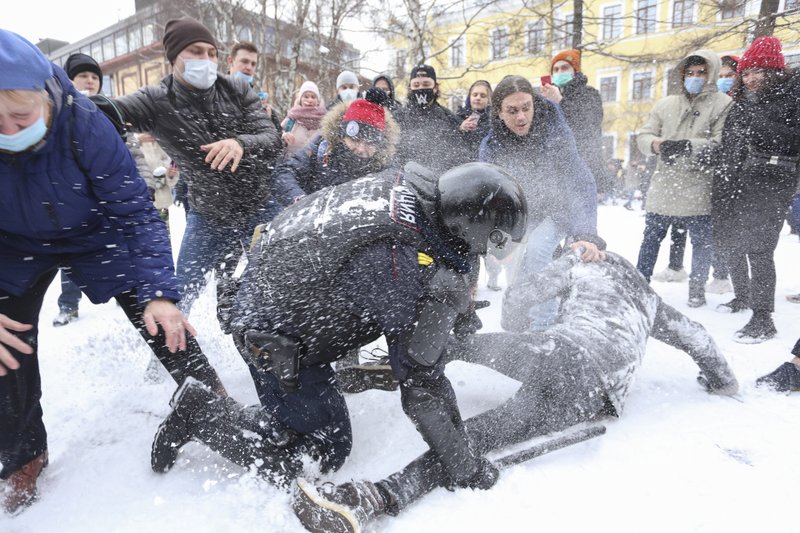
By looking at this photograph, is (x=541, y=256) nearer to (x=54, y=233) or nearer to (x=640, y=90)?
(x=54, y=233)

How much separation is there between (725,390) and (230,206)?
301cm

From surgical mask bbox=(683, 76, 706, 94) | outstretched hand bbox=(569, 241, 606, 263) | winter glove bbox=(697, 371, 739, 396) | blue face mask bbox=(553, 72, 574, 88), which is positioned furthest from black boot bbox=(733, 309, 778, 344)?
blue face mask bbox=(553, 72, 574, 88)

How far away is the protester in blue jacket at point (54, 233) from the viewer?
1.65 metres

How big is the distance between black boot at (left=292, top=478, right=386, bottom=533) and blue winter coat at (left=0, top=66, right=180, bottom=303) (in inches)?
36.8

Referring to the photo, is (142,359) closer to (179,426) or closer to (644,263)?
(179,426)

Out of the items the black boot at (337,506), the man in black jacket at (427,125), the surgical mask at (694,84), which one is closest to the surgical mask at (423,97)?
the man in black jacket at (427,125)

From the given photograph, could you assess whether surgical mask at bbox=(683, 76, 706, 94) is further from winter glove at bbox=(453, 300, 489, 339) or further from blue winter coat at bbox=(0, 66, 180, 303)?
blue winter coat at bbox=(0, 66, 180, 303)

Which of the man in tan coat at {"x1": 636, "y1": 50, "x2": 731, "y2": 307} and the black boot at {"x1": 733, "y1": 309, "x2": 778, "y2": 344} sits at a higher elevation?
the man in tan coat at {"x1": 636, "y1": 50, "x2": 731, "y2": 307}

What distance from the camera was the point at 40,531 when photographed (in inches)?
73.1

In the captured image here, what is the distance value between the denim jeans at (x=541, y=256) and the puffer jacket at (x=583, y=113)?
5.53 feet

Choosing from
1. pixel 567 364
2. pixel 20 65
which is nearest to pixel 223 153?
pixel 20 65

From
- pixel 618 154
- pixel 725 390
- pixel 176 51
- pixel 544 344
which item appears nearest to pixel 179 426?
pixel 544 344

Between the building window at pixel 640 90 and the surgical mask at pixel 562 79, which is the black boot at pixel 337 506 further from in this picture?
the building window at pixel 640 90

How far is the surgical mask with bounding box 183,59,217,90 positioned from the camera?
2.91m
